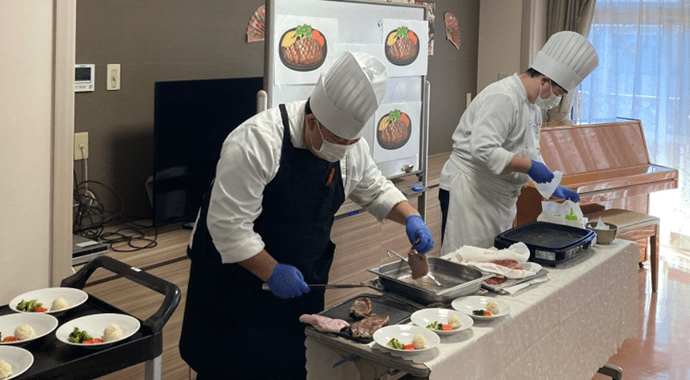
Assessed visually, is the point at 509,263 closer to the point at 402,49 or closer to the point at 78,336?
the point at 78,336

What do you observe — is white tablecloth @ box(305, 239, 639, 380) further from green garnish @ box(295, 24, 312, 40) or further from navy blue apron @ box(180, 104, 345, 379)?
green garnish @ box(295, 24, 312, 40)

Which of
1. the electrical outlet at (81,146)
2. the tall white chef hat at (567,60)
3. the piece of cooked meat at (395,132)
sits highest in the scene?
the tall white chef hat at (567,60)

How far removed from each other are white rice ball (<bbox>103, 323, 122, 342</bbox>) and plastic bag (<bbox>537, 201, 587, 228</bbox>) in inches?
76.5

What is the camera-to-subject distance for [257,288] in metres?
2.32

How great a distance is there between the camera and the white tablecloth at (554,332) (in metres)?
2.12

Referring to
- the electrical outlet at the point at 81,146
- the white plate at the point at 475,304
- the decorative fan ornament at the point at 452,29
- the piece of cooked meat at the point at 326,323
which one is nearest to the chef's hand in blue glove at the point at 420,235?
the white plate at the point at 475,304

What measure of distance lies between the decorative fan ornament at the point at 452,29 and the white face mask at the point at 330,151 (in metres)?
3.60

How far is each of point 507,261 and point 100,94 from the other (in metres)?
1.85

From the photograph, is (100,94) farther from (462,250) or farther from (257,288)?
(462,250)

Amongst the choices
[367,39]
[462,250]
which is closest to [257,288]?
[462,250]

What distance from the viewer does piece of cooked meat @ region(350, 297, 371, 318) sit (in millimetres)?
2184

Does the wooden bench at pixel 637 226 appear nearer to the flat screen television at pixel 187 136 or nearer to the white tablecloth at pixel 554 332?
the white tablecloth at pixel 554 332

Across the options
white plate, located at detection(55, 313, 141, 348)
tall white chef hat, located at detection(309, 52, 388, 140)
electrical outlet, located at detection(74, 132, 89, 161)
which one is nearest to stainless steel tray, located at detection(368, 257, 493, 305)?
tall white chef hat, located at detection(309, 52, 388, 140)

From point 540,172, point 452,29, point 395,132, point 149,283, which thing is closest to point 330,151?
point 149,283
